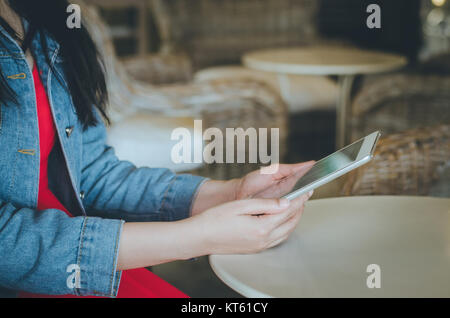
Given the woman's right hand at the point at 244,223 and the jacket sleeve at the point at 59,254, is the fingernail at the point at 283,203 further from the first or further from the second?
the jacket sleeve at the point at 59,254

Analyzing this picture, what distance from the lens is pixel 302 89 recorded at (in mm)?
3029

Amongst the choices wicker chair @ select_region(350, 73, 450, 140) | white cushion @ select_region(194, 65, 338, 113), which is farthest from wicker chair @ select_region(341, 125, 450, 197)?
white cushion @ select_region(194, 65, 338, 113)

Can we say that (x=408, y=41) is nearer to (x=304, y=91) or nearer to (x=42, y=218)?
(x=304, y=91)

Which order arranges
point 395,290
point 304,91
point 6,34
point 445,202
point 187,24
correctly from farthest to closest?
1. point 187,24
2. point 304,91
3. point 445,202
4. point 6,34
5. point 395,290

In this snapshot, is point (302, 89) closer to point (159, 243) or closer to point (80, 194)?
point (80, 194)

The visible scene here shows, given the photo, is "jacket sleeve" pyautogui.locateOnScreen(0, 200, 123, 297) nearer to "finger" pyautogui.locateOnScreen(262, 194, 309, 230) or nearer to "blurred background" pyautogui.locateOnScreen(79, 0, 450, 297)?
"finger" pyautogui.locateOnScreen(262, 194, 309, 230)

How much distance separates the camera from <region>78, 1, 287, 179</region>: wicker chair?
82.9 inches

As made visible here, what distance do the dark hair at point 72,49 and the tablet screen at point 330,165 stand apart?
1.51 feet

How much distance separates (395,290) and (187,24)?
10.8 ft

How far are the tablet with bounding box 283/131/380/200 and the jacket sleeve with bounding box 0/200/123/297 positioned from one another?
10.5 inches

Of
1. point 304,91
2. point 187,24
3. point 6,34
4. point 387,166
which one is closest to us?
point 6,34

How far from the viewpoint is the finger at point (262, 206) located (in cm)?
75
